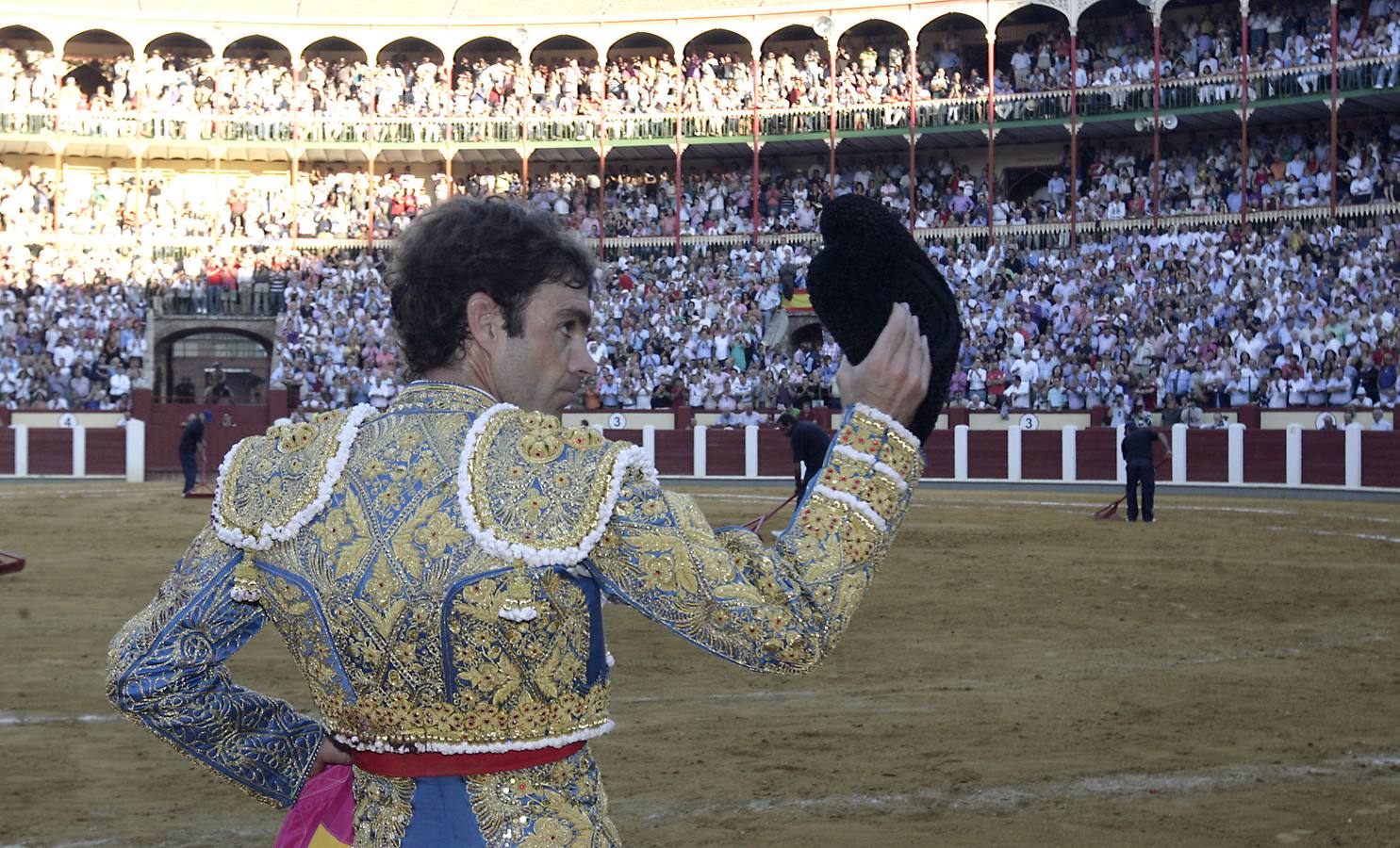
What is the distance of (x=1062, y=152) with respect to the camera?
3052 centimetres

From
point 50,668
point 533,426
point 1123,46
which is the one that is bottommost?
point 50,668

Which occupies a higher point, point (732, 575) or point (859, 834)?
point (732, 575)

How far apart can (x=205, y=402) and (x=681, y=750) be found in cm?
2013

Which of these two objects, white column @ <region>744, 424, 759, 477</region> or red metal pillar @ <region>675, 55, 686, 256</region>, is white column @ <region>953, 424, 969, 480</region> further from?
red metal pillar @ <region>675, 55, 686, 256</region>

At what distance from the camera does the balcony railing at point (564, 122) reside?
29.2 meters

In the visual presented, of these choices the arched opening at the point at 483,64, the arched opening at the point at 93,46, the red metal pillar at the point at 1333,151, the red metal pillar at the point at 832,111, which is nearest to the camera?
the red metal pillar at the point at 1333,151

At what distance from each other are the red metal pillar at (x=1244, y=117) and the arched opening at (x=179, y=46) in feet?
67.0

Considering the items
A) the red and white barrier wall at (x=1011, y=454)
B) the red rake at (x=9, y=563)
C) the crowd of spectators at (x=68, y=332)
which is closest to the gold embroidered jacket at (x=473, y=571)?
the red rake at (x=9, y=563)

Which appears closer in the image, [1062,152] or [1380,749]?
[1380,749]

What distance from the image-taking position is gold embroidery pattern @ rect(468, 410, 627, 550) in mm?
1529

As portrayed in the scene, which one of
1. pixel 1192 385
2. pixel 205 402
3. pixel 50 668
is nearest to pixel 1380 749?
pixel 50 668

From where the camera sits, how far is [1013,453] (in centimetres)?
2180

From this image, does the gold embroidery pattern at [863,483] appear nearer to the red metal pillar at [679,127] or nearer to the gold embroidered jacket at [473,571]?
the gold embroidered jacket at [473,571]

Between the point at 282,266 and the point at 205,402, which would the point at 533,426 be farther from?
the point at 282,266
